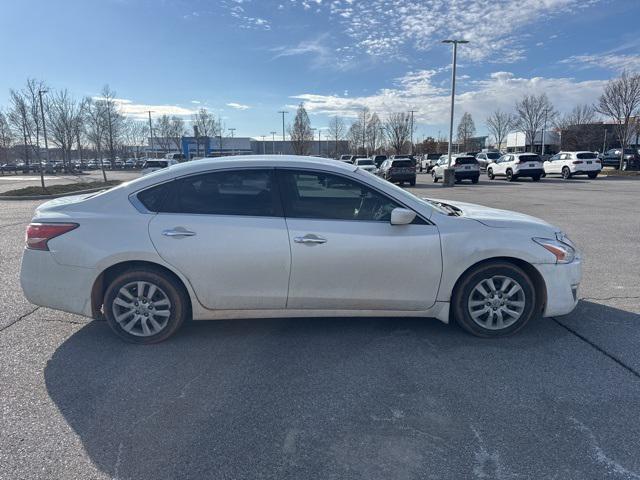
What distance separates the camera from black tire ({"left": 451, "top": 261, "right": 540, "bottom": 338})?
12.3 feet

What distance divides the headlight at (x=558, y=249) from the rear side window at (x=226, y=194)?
2417 millimetres

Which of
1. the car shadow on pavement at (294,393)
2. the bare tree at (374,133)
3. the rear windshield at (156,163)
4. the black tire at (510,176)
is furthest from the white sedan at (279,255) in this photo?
the bare tree at (374,133)

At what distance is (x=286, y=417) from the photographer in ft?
9.09

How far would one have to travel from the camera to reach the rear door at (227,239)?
3.59m

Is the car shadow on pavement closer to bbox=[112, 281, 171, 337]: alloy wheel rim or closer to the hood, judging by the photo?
bbox=[112, 281, 171, 337]: alloy wheel rim

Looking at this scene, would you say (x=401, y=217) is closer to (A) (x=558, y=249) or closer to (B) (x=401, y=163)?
(A) (x=558, y=249)

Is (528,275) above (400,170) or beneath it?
beneath

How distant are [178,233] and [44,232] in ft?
3.96

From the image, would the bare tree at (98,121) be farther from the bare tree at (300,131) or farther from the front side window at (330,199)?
the front side window at (330,199)

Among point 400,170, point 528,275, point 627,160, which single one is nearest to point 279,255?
point 528,275

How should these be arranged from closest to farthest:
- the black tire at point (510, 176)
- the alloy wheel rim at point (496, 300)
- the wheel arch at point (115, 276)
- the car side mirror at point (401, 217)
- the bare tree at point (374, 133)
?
1. the car side mirror at point (401, 217)
2. the wheel arch at point (115, 276)
3. the alloy wheel rim at point (496, 300)
4. the black tire at point (510, 176)
5. the bare tree at point (374, 133)

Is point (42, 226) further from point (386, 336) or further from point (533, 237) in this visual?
point (533, 237)

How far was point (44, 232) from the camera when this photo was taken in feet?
12.1

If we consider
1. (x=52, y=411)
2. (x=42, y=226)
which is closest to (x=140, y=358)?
(x=52, y=411)
